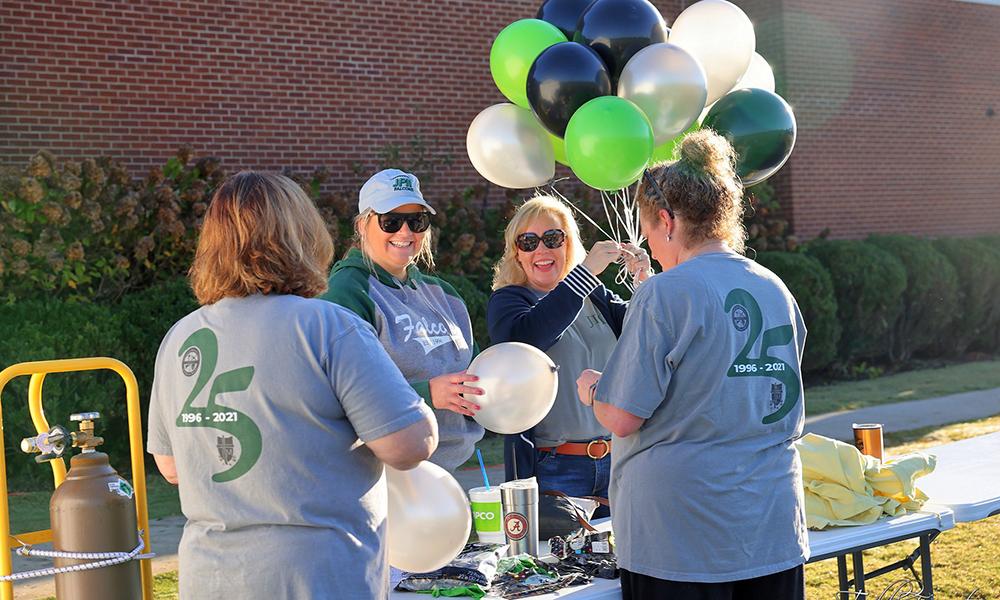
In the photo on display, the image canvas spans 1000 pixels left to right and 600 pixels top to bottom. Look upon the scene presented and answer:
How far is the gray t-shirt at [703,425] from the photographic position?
2.46 meters

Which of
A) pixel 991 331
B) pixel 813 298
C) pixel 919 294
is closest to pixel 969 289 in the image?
pixel 991 331

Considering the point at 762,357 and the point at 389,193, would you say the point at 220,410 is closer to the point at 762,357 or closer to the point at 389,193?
the point at 389,193

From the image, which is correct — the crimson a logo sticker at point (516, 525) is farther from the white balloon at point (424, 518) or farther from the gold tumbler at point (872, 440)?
the gold tumbler at point (872, 440)

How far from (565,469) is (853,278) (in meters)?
10.4

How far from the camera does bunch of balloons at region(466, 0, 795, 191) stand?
368cm

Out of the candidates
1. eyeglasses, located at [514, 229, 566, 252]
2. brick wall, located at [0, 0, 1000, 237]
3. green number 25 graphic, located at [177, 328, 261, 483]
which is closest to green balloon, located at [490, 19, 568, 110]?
eyeglasses, located at [514, 229, 566, 252]

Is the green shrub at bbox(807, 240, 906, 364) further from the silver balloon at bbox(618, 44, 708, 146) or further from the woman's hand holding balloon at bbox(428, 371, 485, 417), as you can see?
the woman's hand holding balloon at bbox(428, 371, 485, 417)

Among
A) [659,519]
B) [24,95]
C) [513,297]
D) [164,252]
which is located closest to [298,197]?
[659,519]

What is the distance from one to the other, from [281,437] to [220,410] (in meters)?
0.14

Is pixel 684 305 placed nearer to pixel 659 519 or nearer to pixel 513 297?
pixel 659 519

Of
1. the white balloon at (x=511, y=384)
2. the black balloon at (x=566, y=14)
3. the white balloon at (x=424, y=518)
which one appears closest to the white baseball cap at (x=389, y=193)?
the white balloon at (x=511, y=384)

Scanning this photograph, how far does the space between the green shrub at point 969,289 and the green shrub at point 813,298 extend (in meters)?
2.89

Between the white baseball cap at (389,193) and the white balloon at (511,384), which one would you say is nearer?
the white balloon at (511,384)

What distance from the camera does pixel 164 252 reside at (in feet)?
29.5
